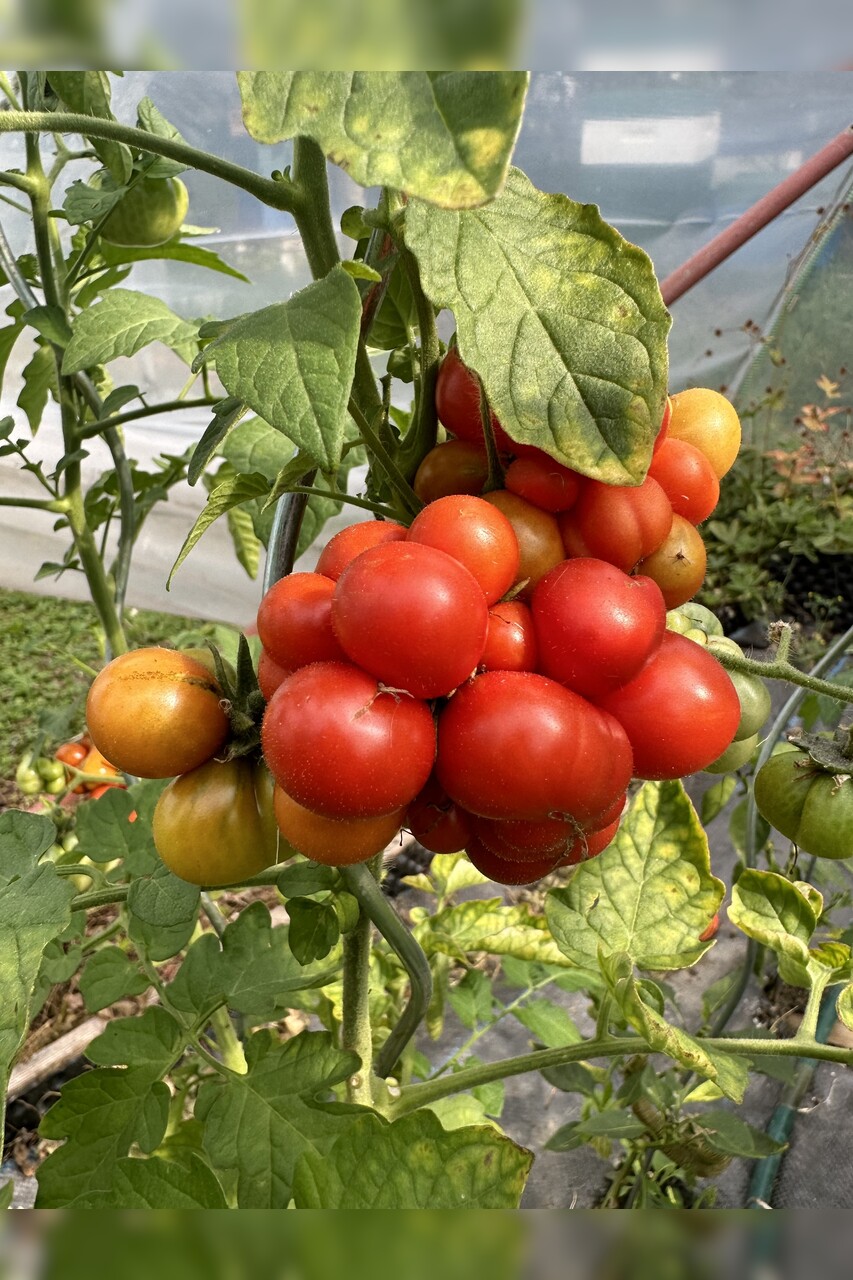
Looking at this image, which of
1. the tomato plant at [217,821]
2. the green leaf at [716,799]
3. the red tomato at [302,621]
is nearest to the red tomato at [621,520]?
the red tomato at [302,621]

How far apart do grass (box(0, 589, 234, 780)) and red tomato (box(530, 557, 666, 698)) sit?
6.58 feet

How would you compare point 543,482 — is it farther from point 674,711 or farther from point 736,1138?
point 736,1138

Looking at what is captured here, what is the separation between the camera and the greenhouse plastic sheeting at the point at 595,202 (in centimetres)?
169

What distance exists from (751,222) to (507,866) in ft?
2.71

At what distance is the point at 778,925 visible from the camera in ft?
2.01

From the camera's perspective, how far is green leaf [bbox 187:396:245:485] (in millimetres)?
396

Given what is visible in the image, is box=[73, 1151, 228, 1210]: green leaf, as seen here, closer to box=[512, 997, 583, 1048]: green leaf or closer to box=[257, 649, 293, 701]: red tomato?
box=[257, 649, 293, 701]: red tomato

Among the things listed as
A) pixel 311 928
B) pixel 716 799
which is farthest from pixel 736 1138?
pixel 311 928

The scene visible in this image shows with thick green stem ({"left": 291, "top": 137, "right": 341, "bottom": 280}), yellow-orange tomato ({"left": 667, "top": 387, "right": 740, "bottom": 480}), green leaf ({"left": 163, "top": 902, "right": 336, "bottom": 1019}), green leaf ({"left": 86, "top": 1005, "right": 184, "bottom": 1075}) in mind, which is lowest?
green leaf ({"left": 86, "top": 1005, "right": 184, "bottom": 1075})

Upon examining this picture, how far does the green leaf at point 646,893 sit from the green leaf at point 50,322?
1.88 ft

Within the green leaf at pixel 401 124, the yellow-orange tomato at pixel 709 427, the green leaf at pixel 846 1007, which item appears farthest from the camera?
the green leaf at pixel 846 1007

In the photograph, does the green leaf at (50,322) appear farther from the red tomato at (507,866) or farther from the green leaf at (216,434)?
the red tomato at (507,866)

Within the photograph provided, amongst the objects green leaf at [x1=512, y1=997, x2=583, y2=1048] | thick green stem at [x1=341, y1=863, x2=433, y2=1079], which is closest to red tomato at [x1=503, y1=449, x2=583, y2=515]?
thick green stem at [x1=341, y1=863, x2=433, y2=1079]

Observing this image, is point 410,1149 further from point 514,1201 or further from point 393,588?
point 393,588
